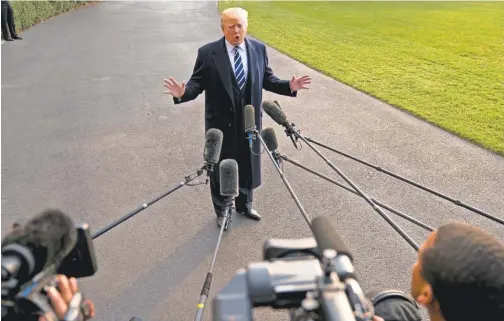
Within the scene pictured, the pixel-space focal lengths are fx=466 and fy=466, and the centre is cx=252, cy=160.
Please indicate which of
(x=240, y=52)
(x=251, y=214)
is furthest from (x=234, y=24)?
(x=251, y=214)

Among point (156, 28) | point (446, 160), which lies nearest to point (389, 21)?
point (156, 28)

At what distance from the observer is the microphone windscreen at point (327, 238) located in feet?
4.77

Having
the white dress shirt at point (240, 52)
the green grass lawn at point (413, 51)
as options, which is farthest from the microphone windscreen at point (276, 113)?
the green grass lawn at point (413, 51)

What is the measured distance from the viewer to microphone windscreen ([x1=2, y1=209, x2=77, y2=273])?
1.46 metres

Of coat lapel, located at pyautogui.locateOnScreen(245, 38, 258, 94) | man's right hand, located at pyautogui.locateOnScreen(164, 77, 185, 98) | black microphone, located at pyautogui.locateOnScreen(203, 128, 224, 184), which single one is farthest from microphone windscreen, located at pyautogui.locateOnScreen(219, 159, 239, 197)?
coat lapel, located at pyautogui.locateOnScreen(245, 38, 258, 94)

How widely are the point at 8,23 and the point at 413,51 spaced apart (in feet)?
41.6

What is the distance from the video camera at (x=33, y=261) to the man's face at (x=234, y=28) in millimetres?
2984

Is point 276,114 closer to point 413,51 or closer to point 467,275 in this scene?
point 467,275

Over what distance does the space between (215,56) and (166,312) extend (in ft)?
7.66

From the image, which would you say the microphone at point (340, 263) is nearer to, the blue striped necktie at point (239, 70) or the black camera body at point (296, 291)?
the black camera body at point (296, 291)

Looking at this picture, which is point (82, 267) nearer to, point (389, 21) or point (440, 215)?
point (440, 215)

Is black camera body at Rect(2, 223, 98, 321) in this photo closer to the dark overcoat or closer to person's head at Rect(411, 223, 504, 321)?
person's head at Rect(411, 223, 504, 321)

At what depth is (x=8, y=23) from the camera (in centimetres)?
1510

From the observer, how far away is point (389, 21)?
1811 cm
